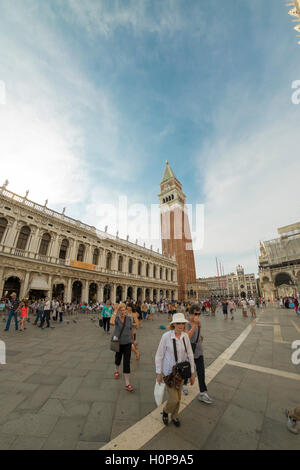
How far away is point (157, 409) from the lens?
2740 millimetres

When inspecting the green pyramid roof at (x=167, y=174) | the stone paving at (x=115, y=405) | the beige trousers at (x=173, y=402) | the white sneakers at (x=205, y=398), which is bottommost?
the stone paving at (x=115, y=405)

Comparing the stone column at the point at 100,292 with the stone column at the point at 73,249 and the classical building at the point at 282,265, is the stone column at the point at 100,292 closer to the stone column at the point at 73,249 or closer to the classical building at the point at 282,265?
the stone column at the point at 73,249

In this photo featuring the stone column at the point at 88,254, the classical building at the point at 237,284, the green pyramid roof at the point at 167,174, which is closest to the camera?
the stone column at the point at 88,254

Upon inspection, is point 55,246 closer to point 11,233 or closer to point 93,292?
point 11,233

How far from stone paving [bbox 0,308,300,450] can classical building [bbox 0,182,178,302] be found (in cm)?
1586

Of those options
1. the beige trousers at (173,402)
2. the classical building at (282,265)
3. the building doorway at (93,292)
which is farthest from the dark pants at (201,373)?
the classical building at (282,265)

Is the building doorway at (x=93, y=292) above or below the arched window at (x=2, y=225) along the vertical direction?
below

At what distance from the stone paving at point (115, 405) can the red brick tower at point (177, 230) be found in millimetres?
43243

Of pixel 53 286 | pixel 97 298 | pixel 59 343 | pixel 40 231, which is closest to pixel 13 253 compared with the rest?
pixel 40 231

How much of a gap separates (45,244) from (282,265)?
2273 inches

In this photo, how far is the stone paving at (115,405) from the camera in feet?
6.80

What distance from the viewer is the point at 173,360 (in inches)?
98.2
